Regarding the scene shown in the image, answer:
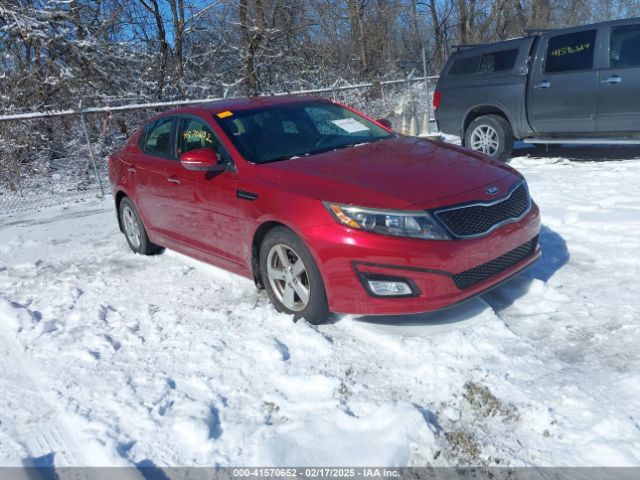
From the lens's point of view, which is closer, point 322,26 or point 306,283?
point 306,283

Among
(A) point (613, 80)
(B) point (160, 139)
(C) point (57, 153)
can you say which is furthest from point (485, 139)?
(C) point (57, 153)

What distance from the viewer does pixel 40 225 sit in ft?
25.5

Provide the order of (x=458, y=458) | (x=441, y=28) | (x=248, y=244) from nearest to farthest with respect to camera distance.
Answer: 1. (x=458, y=458)
2. (x=248, y=244)
3. (x=441, y=28)

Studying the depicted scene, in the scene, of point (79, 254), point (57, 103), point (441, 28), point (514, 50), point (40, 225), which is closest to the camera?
point (79, 254)

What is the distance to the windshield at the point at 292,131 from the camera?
14.1ft

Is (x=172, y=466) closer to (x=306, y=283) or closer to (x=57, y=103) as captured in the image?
(x=306, y=283)

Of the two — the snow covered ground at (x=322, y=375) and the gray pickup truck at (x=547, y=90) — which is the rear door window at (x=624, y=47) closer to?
the gray pickup truck at (x=547, y=90)

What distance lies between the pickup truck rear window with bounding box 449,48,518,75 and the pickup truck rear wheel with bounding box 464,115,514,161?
751 millimetres

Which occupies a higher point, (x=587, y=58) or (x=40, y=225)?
(x=587, y=58)

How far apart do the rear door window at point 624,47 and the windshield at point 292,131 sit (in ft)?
14.7

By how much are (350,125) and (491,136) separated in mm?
4684

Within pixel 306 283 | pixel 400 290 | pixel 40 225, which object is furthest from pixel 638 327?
pixel 40 225

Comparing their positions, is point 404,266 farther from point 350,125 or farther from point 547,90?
point 547,90

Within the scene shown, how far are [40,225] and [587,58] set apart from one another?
25.8ft
